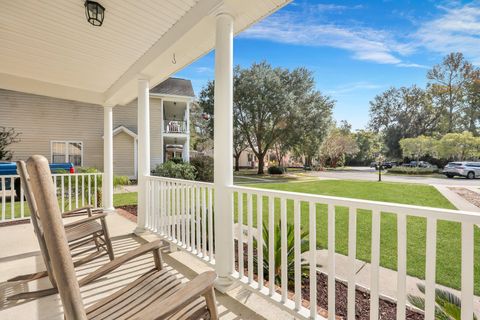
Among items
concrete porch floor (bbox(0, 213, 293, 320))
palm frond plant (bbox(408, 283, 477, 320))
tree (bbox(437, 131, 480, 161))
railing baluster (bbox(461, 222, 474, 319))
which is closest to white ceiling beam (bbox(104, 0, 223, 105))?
railing baluster (bbox(461, 222, 474, 319))

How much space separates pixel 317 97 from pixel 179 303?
20.2 m

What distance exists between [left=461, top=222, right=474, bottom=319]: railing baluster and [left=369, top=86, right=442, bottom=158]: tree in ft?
114

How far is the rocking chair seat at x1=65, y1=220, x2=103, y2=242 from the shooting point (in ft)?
8.43

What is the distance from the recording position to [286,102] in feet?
60.2

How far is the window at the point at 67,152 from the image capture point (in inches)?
466

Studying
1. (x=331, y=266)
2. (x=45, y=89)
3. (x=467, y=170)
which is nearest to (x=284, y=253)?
(x=331, y=266)

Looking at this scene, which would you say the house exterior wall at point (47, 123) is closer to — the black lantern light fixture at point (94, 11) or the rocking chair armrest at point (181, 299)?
the black lantern light fixture at point (94, 11)

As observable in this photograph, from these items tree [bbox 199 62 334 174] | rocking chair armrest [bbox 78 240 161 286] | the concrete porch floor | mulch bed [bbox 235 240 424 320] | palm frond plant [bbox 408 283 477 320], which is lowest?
mulch bed [bbox 235 240 424 320]

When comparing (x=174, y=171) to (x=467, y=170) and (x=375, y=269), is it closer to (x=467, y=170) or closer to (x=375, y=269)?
(x=375, y=269)

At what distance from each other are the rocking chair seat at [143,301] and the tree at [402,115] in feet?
117

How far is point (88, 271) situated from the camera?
283cm

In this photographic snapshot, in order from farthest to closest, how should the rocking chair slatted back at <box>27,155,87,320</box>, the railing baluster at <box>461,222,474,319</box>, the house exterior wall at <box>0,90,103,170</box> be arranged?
1. the house exterior wall at <box>0,90,103,170</box>
2. the railing baluster at <box>461,222,474,319</box>
3. the rocking chair slatted back at <box>27,155,87,320</box>

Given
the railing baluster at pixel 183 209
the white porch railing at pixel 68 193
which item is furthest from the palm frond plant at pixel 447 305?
the white porch railing at pixel 68 193

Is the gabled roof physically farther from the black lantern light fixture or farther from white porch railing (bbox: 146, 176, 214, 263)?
the black lantern light fixture
